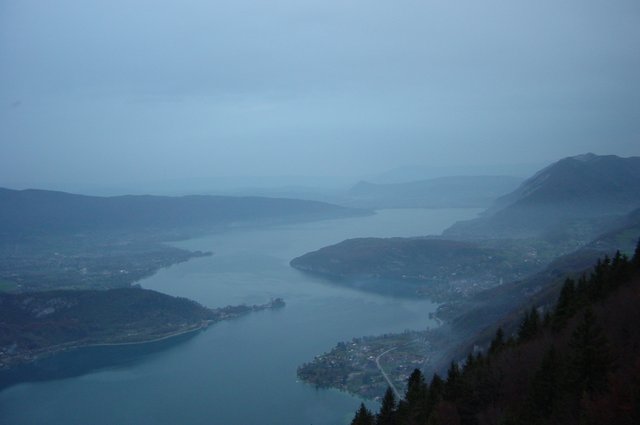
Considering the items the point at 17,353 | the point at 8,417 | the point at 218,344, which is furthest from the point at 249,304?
the point at 8,417

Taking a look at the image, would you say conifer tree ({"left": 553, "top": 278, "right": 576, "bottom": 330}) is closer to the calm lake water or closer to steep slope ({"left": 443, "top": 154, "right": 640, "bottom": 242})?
the calm lake water

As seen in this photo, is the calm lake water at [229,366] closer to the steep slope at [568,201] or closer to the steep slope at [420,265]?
the steep slope at [420,265]

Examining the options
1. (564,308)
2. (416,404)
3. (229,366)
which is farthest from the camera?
(229,366)

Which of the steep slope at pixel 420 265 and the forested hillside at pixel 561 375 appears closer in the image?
the forested hillside at pixel 561 375

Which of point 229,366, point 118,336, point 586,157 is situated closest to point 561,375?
point 229,366

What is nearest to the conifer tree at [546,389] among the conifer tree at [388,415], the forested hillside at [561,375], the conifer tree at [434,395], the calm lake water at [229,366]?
the forested hillside at [561,375]

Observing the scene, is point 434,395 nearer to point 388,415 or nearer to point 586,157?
point 388,415

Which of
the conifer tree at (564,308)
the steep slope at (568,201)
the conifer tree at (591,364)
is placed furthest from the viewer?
the steep slope at (568,201)
